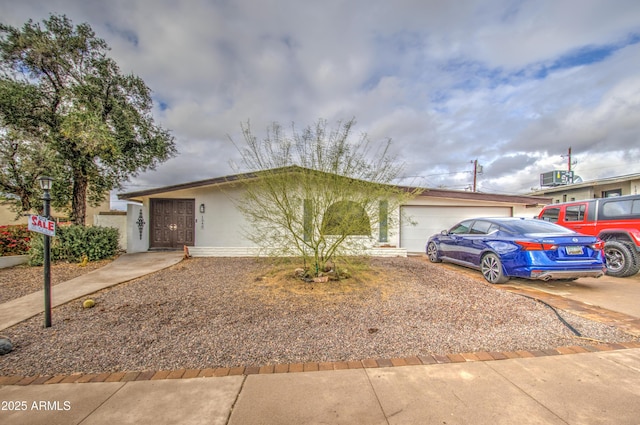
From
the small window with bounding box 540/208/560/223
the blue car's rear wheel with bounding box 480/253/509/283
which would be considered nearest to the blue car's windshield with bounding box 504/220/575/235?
the blue car's rear wheel with bounding box 480/253/509/283

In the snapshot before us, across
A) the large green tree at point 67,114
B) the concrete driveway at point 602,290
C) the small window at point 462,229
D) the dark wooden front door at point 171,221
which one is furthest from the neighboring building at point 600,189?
the large green tree at point 67,114

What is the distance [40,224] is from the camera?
12.1 ft

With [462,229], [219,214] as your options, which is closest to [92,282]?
[219,214]

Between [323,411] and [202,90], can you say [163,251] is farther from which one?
[323,411]

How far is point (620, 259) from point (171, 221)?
1345cm

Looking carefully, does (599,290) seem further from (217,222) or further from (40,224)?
(217,222)

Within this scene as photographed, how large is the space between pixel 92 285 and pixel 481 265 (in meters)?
8.33

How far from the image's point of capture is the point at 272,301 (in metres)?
4.62

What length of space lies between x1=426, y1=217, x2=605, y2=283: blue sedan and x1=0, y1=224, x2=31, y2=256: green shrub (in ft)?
42.4

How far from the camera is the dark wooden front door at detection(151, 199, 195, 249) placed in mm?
10695

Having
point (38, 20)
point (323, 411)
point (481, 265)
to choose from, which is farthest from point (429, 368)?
point (38, 20)

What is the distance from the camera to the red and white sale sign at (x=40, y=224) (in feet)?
12.0

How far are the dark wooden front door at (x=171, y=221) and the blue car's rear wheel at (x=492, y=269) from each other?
9.59 m

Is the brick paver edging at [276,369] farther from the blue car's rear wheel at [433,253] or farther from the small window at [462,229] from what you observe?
the blue car's rear wheel at [433,253]
